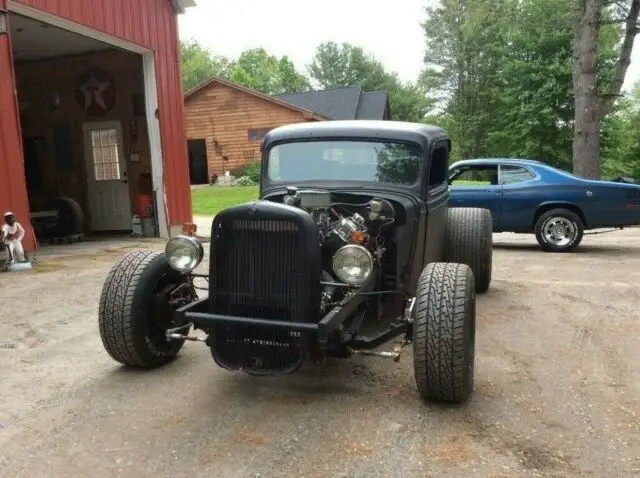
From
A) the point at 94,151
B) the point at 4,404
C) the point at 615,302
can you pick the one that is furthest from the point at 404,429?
the point at 94,151

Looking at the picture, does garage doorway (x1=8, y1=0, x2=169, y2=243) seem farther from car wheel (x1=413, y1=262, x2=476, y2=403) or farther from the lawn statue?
car wheel (x1=413, y1=262, x2=476, y2=403)

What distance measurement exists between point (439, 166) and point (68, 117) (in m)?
10.2

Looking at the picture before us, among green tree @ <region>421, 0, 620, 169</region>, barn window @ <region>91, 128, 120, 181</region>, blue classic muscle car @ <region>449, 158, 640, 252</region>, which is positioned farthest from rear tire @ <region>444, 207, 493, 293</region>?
green tree @ <region>421, 0, 620, 169</region>

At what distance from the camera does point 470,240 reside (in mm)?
5766

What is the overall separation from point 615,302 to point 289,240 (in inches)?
161

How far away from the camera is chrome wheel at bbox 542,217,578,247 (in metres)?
9.14

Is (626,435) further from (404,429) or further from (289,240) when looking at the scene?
(289,240)

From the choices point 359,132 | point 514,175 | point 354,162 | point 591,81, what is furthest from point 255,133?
point 354,162

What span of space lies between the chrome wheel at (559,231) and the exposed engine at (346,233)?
607 cm

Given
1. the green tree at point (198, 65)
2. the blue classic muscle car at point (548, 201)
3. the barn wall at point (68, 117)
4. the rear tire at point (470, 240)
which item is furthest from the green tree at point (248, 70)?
the rear tire at point (470, 240)

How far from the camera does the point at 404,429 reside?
3004 mm

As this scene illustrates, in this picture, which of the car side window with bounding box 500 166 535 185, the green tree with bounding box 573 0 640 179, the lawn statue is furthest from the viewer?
the green tree with bounding box 573 0 640 179

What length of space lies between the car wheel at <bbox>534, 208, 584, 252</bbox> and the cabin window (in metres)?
4.68

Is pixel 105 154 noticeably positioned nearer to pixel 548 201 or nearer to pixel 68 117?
pixel 68 117
